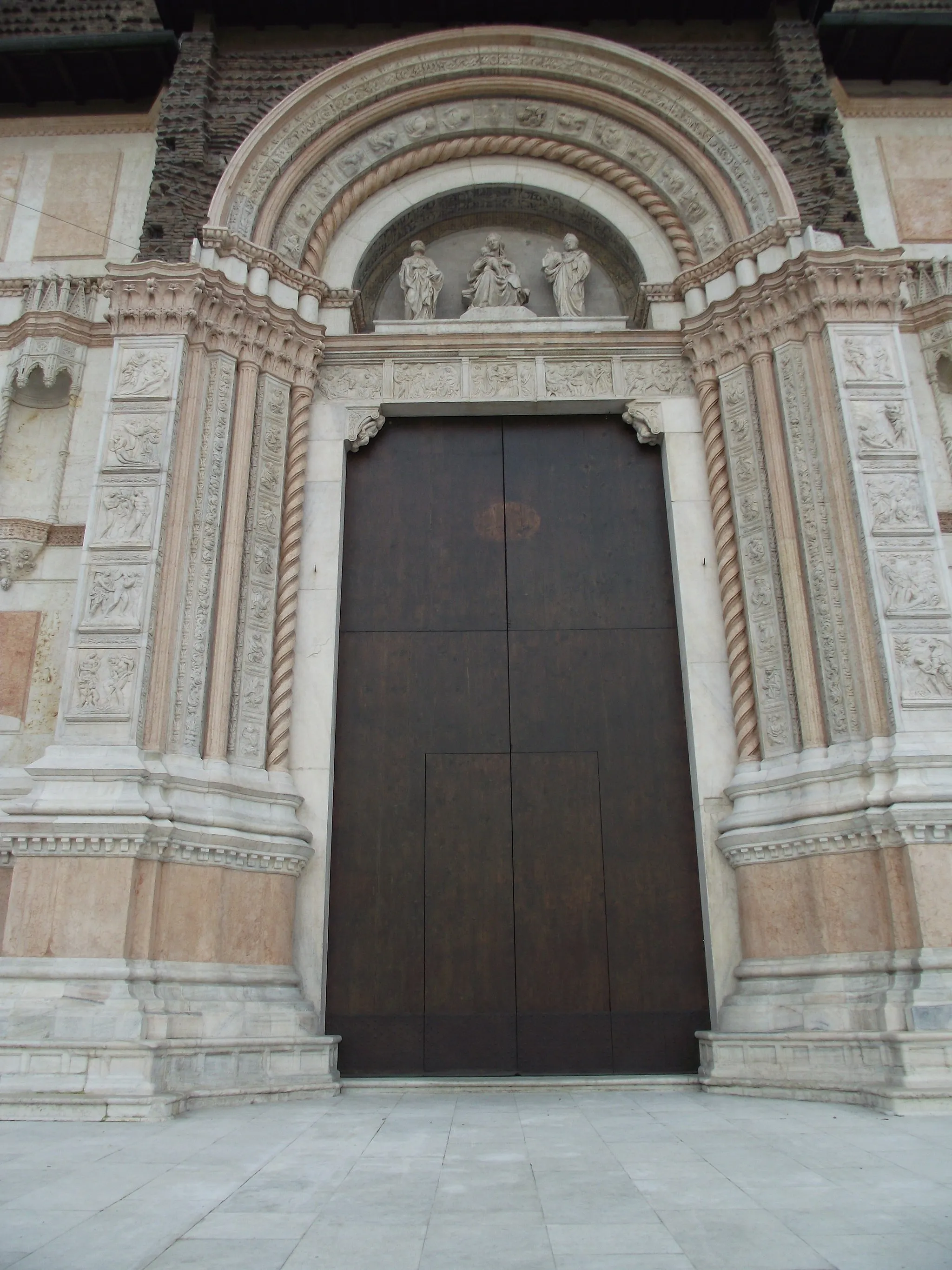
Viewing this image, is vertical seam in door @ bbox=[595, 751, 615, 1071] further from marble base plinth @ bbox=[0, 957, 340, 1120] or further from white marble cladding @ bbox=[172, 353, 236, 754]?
white marble cladding @ bbox=[172, 353, 236, 754]

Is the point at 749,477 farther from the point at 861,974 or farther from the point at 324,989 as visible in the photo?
the point at 324,989

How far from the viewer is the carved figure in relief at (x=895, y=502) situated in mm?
7516

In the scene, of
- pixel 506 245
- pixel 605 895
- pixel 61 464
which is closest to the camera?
pixel 605 895

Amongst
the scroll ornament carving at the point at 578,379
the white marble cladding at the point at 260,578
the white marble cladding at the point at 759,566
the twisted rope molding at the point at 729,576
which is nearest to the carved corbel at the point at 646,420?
the scroll ornament carving at the point at 578,379

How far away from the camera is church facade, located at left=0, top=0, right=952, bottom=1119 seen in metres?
6.57

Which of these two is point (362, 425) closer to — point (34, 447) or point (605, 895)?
point (34, 447)

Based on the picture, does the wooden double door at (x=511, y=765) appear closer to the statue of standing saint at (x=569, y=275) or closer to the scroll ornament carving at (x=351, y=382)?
the scroll ornament carving at (x=351, y=382)

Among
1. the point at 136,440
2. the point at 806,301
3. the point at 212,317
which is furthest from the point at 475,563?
the point at 806,301

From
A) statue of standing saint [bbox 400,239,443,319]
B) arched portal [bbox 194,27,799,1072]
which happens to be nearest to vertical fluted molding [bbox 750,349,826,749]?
arched portal [bbox 194,27,799,1072]

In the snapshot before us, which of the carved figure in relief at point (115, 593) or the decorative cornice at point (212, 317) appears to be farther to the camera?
the decorative cornice at point (212, 317)

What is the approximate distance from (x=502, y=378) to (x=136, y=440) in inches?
134

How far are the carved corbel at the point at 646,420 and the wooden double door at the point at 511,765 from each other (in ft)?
0.61

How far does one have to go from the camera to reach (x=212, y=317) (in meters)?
8.36

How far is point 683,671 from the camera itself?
27.0 feet
